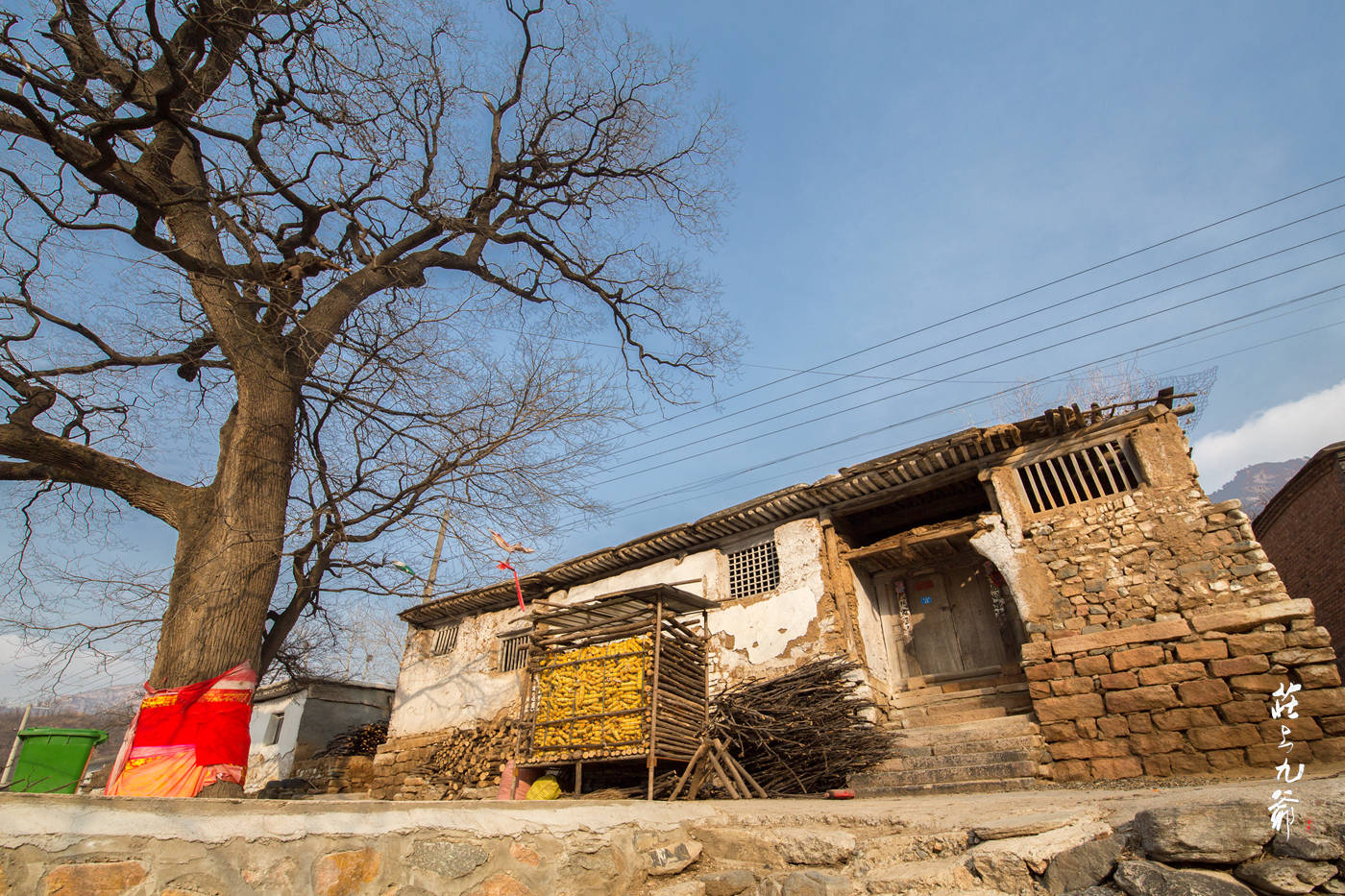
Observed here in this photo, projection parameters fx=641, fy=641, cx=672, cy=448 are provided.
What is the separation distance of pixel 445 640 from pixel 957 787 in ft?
40.5

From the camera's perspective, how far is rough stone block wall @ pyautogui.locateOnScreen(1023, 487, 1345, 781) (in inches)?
250

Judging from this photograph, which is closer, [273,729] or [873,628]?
[873,628]

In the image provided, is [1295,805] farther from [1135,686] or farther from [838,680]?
[838,680]

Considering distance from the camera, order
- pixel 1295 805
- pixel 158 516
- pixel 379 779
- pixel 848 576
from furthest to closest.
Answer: pixel 379 779 < pixel 848 576 < pixel 158 516 < pixel 1295 805

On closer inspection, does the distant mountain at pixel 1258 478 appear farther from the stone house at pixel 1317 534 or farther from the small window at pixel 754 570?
the small window at pixel 754 570

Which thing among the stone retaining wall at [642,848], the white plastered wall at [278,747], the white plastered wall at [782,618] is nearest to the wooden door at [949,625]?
the white plastered wall at [782,618]

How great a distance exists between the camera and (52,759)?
17.0 ft

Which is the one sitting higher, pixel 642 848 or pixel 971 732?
pixel 971 732

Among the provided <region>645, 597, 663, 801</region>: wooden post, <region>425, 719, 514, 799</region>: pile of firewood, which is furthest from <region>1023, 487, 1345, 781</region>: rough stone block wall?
<region>425, 719, 514, 799</region>: pile of firewood

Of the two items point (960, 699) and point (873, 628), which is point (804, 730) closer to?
point (960, 699)

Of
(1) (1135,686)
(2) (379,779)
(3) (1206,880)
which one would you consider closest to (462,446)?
(3) (1206,880)

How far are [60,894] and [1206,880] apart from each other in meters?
4.12

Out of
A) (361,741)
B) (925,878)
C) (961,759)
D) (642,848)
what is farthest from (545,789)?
(361,741)

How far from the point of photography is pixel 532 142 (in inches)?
328
